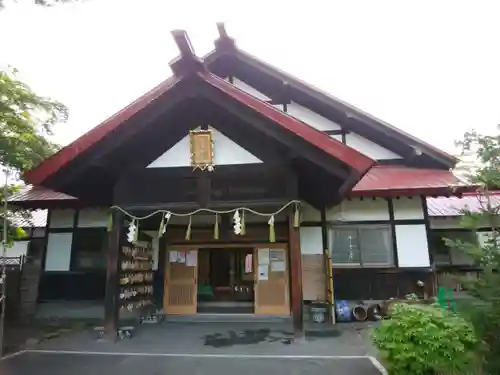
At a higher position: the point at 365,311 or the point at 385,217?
the point at 385,217

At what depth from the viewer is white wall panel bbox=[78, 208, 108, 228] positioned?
32.5 ft

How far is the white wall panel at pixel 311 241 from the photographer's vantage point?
9.04 metres

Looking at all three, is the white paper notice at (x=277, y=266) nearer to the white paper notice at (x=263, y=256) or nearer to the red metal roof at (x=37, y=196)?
the white paper notice at (x=263, y=256)

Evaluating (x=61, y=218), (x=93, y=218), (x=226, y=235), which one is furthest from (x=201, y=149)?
(x=61, y=218)

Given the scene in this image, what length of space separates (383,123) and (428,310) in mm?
5596

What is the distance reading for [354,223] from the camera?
906 cm

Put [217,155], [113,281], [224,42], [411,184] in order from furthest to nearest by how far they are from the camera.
Result: 1. [224,42]
2. [411,184]
3. [217,155]
4. [113,281]

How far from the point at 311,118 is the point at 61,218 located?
7048 millimetres

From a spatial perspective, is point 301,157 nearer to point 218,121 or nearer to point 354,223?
point 218,121

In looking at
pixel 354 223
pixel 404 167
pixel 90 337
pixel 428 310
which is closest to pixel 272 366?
pixel 428 310

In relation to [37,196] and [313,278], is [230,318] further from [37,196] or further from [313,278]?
[37,196]

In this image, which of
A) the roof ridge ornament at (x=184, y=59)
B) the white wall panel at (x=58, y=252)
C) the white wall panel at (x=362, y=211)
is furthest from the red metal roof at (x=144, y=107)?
the white wall panel at (x=58, y=252)

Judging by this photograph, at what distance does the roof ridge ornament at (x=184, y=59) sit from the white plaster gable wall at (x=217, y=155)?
1.16m

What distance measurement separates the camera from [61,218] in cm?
1006
